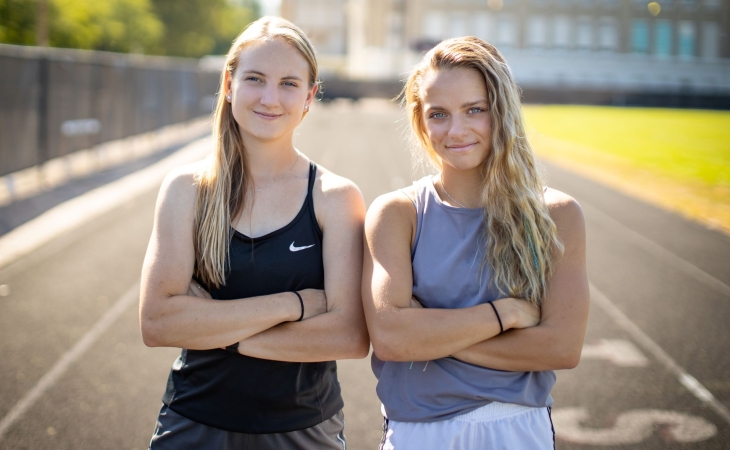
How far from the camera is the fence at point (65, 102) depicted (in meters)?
10.6

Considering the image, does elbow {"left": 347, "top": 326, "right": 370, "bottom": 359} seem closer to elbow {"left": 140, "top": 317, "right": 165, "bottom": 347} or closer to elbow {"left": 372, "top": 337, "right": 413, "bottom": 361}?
elbow {"left": 372, "top": 337, "right": 413, "bottom": 361}

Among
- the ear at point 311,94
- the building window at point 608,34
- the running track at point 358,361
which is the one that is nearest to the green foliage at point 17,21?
the running track at point 358,361

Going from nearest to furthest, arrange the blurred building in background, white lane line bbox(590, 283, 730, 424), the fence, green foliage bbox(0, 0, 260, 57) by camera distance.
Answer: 1. white lane line bbox(590, 283, 730, 424)
2. the fence
3. green foliage bbox(0, 0, 260, 57)
4. the blurred building in background

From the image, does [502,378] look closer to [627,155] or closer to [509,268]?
[509,268]

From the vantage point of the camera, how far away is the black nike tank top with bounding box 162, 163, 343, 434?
7.91ft

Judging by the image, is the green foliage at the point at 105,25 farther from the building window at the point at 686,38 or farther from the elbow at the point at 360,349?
the building window at the point at 686,38

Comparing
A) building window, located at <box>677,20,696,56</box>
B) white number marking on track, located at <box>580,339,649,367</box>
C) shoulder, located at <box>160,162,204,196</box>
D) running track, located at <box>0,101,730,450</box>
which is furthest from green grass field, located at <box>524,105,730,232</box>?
building window, located at <box>677,20,696,56</box>

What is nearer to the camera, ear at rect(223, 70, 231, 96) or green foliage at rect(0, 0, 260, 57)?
ear at rect(223, 70, 231, 96)

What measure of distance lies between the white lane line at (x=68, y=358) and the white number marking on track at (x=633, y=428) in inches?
133

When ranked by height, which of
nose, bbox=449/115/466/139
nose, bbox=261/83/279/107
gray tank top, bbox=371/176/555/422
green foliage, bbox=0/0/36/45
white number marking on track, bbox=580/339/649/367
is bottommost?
white number marking on track, bbox=580/339/649/367

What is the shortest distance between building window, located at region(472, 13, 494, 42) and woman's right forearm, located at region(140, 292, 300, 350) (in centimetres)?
6759

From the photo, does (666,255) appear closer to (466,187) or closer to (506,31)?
(466,187)

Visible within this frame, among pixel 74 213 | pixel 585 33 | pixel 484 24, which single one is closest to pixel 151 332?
pixel 74 213

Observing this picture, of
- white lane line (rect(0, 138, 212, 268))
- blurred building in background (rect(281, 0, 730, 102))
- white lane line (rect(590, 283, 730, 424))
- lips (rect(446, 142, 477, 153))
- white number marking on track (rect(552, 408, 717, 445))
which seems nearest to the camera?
lips (rect(446, 142, 477, 153))
